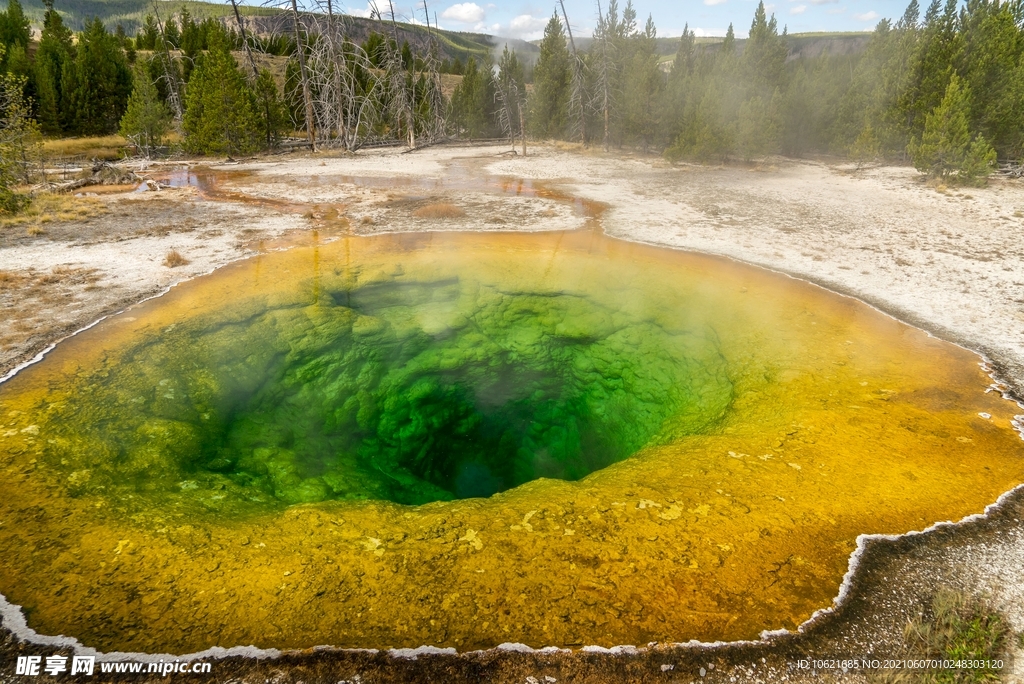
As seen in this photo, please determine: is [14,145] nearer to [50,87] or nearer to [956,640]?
[956,640]

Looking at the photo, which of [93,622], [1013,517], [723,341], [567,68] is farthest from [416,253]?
[567,68]

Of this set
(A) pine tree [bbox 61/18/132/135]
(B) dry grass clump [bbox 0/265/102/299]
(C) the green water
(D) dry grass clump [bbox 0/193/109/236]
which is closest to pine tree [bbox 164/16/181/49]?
(A) pine tree [bbox 61/18/132/135]

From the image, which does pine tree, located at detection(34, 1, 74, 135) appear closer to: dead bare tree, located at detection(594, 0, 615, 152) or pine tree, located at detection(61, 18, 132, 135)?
pine tree, located at detection(61, 18, 132, 135)

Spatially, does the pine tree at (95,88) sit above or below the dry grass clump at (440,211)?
above

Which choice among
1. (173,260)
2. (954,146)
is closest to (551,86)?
(954,146)

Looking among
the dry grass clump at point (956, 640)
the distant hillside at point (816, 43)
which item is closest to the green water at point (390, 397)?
the dry grass clump at point (956, 640)

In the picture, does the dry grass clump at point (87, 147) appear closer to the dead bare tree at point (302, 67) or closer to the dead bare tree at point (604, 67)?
the dead bare tree at point (302, 67)

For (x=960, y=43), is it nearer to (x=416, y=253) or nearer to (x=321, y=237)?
(x=416, y=253)
